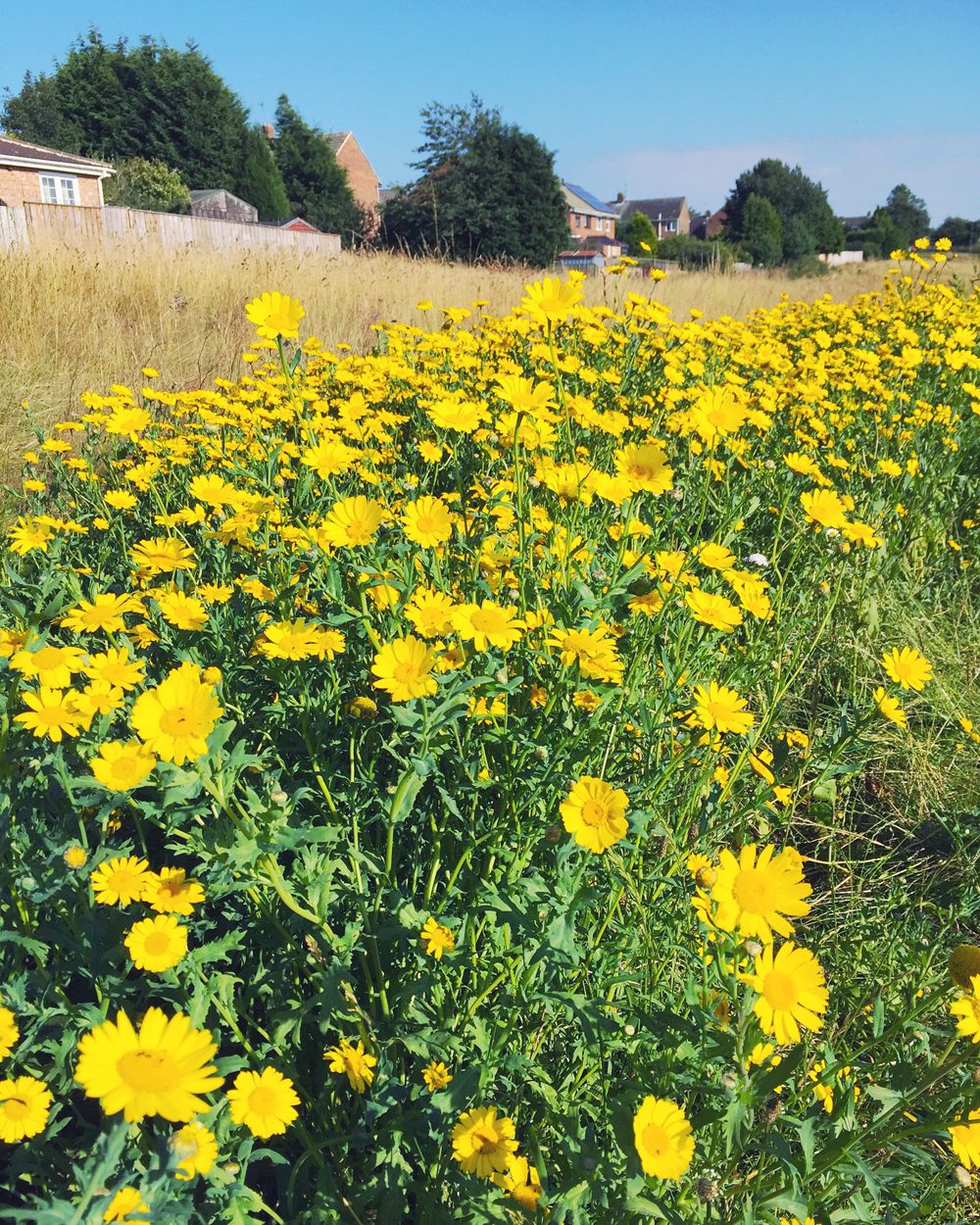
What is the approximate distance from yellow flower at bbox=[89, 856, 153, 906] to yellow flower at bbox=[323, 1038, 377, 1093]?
0.42 m

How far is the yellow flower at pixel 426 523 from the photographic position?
1.64 m

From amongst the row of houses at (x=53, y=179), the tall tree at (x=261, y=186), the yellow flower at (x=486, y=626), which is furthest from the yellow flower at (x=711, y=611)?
the tall tree at (x=261, y=186)

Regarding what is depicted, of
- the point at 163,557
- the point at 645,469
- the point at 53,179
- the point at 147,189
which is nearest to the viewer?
the point at 645,469

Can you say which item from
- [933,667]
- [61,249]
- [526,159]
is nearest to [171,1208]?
[933,667]

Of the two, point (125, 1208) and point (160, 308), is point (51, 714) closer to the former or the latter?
point (125, 1208)

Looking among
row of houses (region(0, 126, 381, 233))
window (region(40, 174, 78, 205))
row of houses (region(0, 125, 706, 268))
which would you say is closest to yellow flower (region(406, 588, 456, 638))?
row of houses (region(0, 125, 706, 268))

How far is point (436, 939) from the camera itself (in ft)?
4.33

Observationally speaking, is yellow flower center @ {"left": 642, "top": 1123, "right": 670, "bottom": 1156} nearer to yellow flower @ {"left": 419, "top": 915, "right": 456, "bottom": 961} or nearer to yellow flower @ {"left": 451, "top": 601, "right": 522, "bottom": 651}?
yellow flower @ {"left": 419, "top": 915, "right": 456, "bottom": 961}

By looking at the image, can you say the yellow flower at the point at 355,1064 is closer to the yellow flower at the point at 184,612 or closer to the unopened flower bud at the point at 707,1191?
the unopened flower bud at the point at 707,1191

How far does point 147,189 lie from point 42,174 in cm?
688

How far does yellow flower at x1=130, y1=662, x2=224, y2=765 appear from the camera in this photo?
1003 millimetres

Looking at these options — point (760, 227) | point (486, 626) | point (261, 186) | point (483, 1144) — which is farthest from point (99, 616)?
point (261, 186)

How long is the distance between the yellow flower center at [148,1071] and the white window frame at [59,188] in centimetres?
3327

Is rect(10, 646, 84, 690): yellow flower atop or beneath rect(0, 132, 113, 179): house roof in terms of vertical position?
beneath
